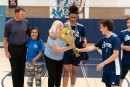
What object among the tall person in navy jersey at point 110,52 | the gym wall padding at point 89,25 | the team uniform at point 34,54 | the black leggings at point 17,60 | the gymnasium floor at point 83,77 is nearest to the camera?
the tall person in navy jersey at point 110,52

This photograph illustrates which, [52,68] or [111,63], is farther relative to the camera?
[52,68]

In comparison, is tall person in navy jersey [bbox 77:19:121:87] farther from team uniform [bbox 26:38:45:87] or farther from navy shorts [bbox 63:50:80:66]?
team uniform [bbox 26:38:45:87]

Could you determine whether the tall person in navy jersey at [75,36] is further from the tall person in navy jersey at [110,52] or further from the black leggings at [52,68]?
the tall person in navy jersey at [110,52]

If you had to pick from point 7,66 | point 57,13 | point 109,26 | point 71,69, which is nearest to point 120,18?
point 57,13

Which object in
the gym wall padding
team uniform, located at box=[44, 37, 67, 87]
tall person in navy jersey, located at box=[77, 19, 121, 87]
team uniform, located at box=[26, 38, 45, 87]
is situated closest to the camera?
tall person in navy jersey, located at box=[77, 19, 121, 87]

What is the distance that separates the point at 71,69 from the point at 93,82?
4.85 ft

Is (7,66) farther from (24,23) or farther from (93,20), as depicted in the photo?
(93,20)

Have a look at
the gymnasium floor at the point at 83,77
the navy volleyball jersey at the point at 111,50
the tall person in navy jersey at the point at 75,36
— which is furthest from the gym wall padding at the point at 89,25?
the navy volleyball jersey at the point at 111,50

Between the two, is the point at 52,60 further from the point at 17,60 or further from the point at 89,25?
the point at 89,25

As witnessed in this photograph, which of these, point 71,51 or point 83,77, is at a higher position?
point 71,51

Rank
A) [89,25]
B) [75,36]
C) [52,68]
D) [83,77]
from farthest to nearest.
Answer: [89,25] → [83,77] → [75,36] → [52,68]

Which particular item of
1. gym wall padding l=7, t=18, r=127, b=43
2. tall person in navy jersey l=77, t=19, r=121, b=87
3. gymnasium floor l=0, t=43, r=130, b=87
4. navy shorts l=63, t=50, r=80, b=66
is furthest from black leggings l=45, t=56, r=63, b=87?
gym wall padding l=7, t=18, r=127, b=43

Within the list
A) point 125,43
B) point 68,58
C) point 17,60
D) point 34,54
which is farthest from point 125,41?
point 17,60

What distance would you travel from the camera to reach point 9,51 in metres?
5.74
